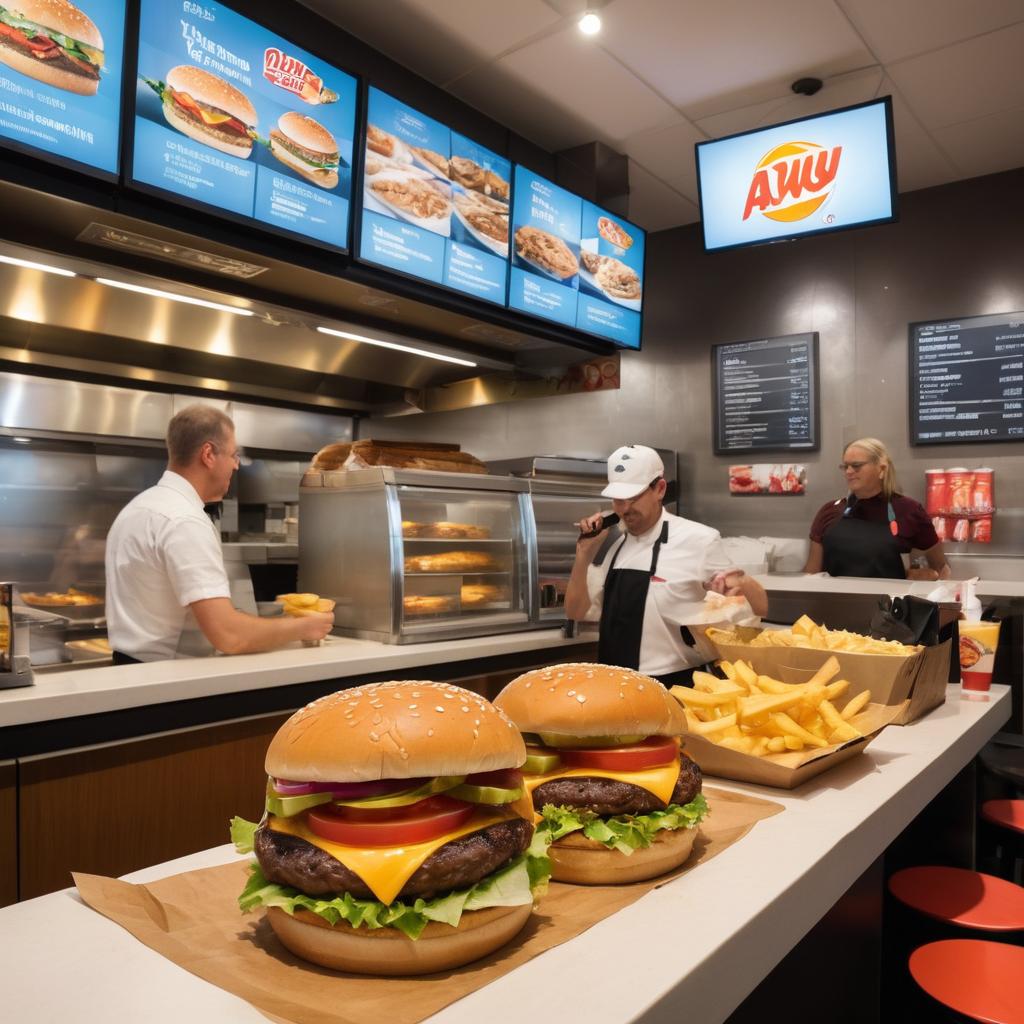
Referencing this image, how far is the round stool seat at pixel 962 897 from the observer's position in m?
1.95

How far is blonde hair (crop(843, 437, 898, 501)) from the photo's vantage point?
5.43 m

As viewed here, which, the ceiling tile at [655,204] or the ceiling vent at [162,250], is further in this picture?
the ceiling tile at [655,204]

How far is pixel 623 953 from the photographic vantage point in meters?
1.00

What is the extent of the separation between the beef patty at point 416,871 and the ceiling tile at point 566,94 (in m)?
4.03

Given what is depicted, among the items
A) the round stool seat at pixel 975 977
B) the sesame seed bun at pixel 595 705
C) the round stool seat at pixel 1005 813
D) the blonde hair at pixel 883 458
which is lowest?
the round stool seat at pixel 975 977

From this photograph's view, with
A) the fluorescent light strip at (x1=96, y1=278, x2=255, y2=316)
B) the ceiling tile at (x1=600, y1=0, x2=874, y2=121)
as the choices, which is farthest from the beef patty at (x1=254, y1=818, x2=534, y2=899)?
the ceiling tile at (x1=600, y1=0, x2=874, y2=121)

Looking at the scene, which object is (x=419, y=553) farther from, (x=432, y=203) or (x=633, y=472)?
(x=432, y=203)

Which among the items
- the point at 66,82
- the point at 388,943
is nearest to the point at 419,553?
the point at 66,82

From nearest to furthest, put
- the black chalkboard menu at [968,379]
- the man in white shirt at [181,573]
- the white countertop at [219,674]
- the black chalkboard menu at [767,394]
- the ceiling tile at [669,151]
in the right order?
the white countertop at [219,674]
the man in white shirt at [181,573]
the ceiling tile at [669,151]
the black chalkboard menu at [968,379]
the black chalkboard menu at [767,394]

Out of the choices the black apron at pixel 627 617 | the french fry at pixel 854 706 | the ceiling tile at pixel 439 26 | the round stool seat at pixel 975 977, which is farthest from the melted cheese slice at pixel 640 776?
the ceiling tile at pixel 439 26

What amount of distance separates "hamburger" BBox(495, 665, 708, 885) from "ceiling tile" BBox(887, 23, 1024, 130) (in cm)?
436

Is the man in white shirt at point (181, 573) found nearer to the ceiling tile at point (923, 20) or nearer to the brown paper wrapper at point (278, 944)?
the brown paper wrapper at point (278, 944)

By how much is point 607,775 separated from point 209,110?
10.2 feet

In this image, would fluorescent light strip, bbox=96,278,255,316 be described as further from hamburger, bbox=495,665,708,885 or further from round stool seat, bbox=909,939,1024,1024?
round stool seat, bbox=909,939,1024,1024
